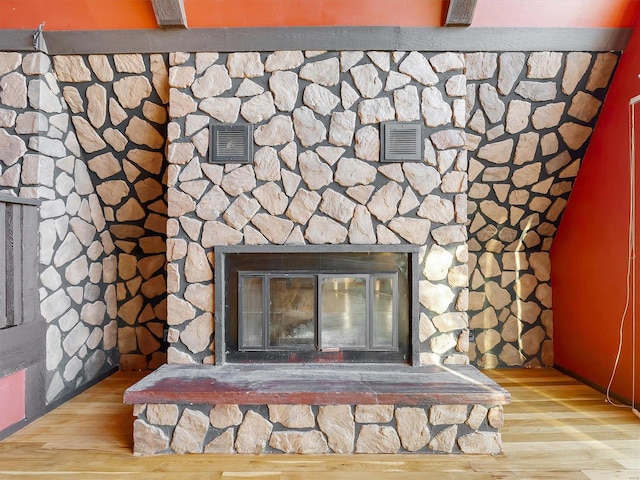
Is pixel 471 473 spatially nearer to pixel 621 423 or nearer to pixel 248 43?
pixel 621 423

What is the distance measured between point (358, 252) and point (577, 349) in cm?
195

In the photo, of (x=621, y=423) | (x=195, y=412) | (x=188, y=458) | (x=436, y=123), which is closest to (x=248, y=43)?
(x=436, y=123)

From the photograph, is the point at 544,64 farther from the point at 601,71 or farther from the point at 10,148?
the point at 10,148

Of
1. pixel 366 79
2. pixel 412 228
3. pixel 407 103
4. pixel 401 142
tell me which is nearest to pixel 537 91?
pixel 407 103

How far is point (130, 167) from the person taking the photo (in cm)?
274

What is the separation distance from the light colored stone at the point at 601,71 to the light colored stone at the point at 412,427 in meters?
2.32

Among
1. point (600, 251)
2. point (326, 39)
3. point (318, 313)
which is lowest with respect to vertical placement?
point (318, 313)

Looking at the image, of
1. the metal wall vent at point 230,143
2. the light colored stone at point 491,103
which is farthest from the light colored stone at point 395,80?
the metal wall vent at point 230,143

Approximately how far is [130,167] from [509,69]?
103 inches

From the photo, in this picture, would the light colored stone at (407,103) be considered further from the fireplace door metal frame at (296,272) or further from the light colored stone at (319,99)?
the fireplace door metal frame at (296,272)

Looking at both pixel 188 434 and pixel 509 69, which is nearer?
pixel 188 434

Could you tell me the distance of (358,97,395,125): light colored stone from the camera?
239 centimetres

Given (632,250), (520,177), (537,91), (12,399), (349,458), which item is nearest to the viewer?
(349,458)

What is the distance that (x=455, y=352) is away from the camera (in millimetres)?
2391
